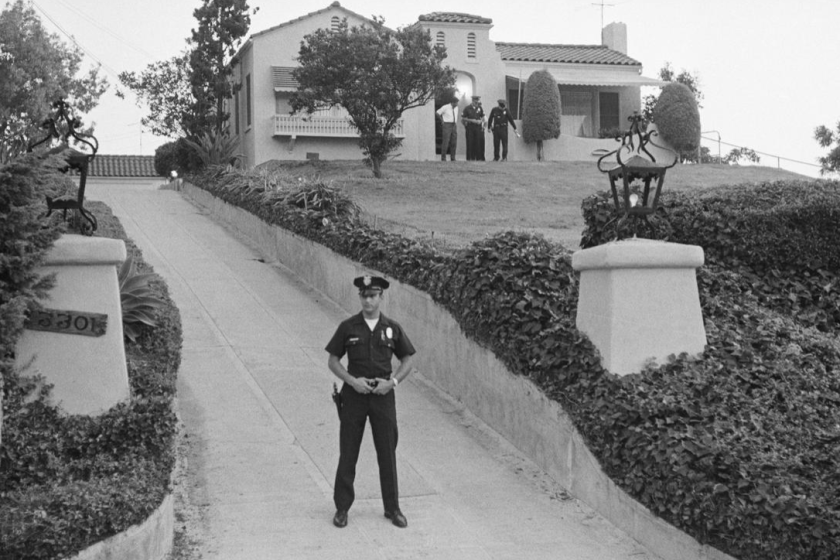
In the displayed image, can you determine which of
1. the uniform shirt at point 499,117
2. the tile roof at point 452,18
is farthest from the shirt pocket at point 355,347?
the tile roof at point 452,18

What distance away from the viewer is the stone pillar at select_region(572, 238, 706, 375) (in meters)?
8.51

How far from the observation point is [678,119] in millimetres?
32344

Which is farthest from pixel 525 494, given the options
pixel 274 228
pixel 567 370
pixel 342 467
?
pixel 274 228

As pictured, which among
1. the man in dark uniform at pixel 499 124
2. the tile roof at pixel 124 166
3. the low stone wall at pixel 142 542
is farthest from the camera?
the tile roof at pixel 124 166

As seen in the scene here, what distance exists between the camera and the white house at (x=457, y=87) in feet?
101

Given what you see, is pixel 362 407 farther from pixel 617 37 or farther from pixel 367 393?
pixel 617 37

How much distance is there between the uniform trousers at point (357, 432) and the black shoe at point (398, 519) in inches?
11.9

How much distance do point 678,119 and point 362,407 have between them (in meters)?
26.6

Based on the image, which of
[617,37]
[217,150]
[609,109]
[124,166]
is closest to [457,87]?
[609,109]

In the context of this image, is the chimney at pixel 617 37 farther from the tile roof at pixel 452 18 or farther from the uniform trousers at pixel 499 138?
the uniform trousers at pixel 499 138

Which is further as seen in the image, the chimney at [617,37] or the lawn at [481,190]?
the chimney at [617,37]

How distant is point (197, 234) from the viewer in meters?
21.8

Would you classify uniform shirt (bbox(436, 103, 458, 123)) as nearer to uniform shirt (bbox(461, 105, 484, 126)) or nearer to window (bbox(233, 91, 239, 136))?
uniform shirt (bbox(461, 105, 484, 126))

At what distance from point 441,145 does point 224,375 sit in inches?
859
